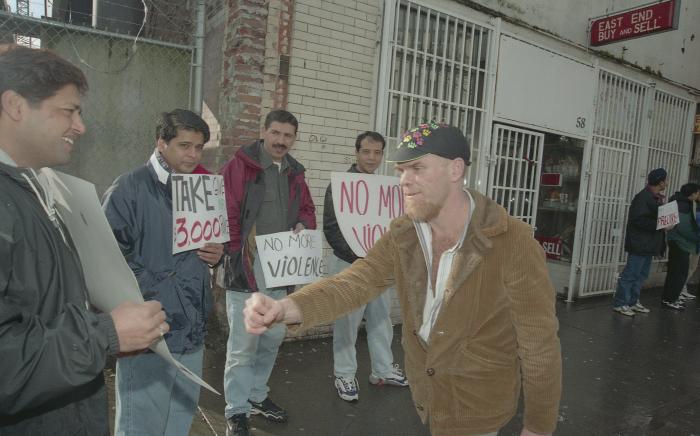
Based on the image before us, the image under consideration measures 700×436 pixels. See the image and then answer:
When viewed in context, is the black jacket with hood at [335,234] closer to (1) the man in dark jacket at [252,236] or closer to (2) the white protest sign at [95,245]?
(1) the man in dark jacket at [252,236]

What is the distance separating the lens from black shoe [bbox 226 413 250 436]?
3.36m

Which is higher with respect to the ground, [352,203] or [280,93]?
[280,93]

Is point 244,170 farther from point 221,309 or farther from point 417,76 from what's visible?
point 417,76

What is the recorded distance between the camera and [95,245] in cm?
169

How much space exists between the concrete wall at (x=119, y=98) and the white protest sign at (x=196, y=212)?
2.29 meters

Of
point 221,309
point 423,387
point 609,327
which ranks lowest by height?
point 609,327

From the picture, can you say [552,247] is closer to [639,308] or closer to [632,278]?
[632,278]

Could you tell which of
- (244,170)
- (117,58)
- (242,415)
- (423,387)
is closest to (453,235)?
(423,387)

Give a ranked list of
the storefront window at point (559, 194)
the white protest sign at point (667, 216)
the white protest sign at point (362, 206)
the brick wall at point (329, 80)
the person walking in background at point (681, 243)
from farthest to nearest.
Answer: the storefront window at point (559, 194), the person walking in background at point (681, 243), the white protest sign at point (667, 216), the brick wall at point (329, 80), the white protest sign at point (362, 206)

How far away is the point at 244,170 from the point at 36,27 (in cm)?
256

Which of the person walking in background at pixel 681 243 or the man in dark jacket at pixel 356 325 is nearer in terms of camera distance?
the man in dark jacket at pixel 356 325

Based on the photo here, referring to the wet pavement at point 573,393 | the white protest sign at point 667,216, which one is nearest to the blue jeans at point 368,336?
the wet pavement at point 573,393

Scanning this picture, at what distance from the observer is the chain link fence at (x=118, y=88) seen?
458 cm

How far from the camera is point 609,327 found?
23.1 feet
